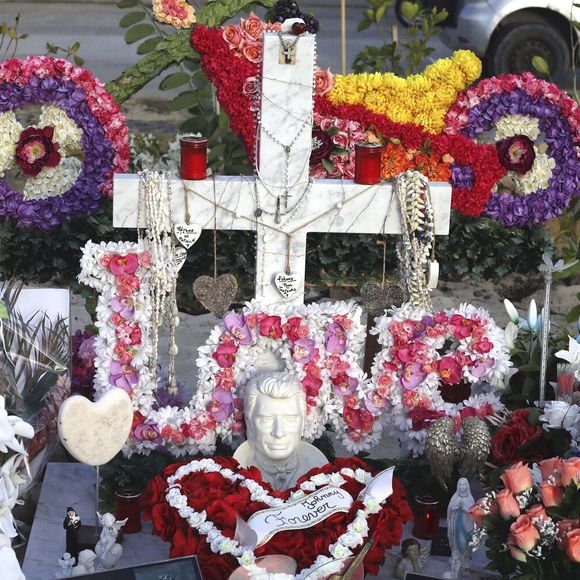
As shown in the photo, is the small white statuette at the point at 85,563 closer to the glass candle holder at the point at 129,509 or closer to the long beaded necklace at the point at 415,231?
the glass candle holder at the point at 129,509

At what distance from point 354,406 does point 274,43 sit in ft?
4.25

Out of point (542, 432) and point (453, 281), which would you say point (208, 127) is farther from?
point (542, 432)

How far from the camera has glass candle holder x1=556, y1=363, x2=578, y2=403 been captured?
4.07 meters

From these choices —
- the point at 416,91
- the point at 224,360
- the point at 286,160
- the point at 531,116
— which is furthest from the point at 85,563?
the point at 531,116

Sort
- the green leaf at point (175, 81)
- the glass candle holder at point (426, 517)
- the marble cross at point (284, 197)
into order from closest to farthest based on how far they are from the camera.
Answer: the glass candle holder at point (426, 517) → the marble cross at point (284, 197) → the green leaf at point (175, 81)

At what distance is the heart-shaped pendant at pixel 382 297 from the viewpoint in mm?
4523

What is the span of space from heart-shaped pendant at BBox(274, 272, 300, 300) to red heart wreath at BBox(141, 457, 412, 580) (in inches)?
30.7

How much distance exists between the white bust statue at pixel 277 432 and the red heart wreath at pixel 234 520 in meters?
0.10

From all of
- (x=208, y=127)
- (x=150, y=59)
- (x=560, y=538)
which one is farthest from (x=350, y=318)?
(x=208, y=127)

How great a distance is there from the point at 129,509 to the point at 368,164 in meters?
1.48

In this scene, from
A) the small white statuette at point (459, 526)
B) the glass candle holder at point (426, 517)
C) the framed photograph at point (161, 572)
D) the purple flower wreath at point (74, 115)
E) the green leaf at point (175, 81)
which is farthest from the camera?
the green leaf at point (175, 81)

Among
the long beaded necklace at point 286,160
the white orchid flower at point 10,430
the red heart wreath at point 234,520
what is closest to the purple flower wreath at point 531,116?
the long beaded necklace at point 286,160

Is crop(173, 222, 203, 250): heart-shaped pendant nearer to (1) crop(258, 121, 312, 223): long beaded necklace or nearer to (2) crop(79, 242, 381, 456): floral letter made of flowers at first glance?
(2) crop(79, 242, 381, 456): floral letter made of flowers

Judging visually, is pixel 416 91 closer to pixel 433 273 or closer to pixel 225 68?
pixel 225 68
